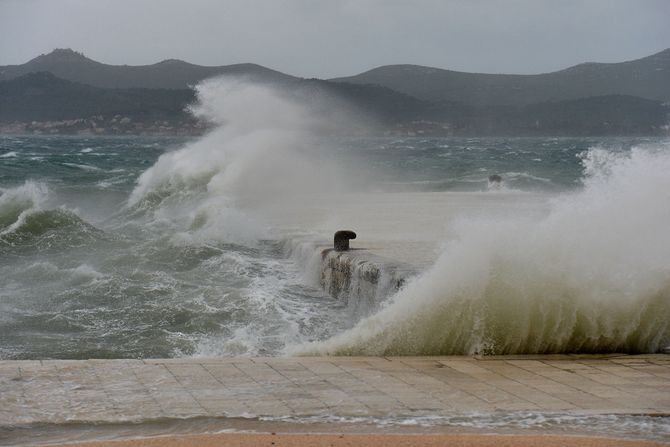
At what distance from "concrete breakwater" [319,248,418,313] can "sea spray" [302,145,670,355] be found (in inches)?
61.0

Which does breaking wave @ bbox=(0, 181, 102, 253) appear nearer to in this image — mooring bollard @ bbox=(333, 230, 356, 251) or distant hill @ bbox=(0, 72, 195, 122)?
mooring bollard @ bbox=(333, 230, 356, 251)

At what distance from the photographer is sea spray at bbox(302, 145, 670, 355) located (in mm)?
7695

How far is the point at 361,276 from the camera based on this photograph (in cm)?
1112

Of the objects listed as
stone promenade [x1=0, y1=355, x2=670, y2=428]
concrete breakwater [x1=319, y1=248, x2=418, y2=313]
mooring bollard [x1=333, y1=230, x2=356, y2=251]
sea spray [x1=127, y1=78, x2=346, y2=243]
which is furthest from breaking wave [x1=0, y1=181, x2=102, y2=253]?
stone promenade [x1=0, y1=355, x2=670, y2=428]

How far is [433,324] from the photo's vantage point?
25.4 ft

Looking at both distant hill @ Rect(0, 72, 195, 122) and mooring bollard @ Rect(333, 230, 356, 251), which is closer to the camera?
mooring bollard @ Rect(333, 230, 356, 251)

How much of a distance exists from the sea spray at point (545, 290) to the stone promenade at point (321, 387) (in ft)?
1.42

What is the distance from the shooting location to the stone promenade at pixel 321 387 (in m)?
5.56

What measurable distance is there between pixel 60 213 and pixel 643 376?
15.7 metres

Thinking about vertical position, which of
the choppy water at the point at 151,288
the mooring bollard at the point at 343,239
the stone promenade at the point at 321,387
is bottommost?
the choppy water at the point at 151,288

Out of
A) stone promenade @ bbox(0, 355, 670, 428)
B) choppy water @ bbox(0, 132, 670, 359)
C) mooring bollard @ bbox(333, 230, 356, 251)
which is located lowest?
choppy water @ bbox(0, 132, 670, 359)

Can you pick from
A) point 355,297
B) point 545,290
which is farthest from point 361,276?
point 545,290

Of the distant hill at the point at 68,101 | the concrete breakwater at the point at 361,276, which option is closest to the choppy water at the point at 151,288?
the concrete breakwater at the point at 361,276

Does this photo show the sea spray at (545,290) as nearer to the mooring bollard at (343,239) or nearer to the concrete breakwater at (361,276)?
the concrete breakwater at (361,276)
